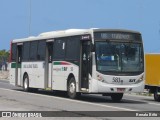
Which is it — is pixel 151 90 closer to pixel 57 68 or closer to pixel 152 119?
pixel 57 68

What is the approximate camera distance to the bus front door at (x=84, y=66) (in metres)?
22.0

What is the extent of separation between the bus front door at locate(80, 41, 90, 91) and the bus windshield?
2.46 ft

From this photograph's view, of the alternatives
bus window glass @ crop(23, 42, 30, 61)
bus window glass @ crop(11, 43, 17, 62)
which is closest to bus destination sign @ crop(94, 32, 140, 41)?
bus window glass @ crop(23, 42, 30, 61)

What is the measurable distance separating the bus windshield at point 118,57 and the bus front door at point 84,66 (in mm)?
749

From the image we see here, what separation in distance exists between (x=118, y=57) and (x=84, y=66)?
1.69 m

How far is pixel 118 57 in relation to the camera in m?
21.6

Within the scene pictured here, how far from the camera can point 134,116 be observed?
15.5 meters

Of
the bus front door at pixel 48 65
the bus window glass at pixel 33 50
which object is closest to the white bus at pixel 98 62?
the bus front door at pixel 48 65

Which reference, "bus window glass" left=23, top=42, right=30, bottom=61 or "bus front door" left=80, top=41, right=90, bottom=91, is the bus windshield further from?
"bus window glass" left=23, top=42, right=30, bottom=61

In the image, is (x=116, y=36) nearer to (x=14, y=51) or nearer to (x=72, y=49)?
(x=72, y=49)

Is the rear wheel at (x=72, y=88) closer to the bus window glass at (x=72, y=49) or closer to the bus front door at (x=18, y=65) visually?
the bus window glass at (x=72, y=49)

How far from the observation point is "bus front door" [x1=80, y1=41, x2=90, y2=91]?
72.3 feet

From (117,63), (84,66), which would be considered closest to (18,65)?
(84,66)

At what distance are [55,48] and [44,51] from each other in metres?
1.37
